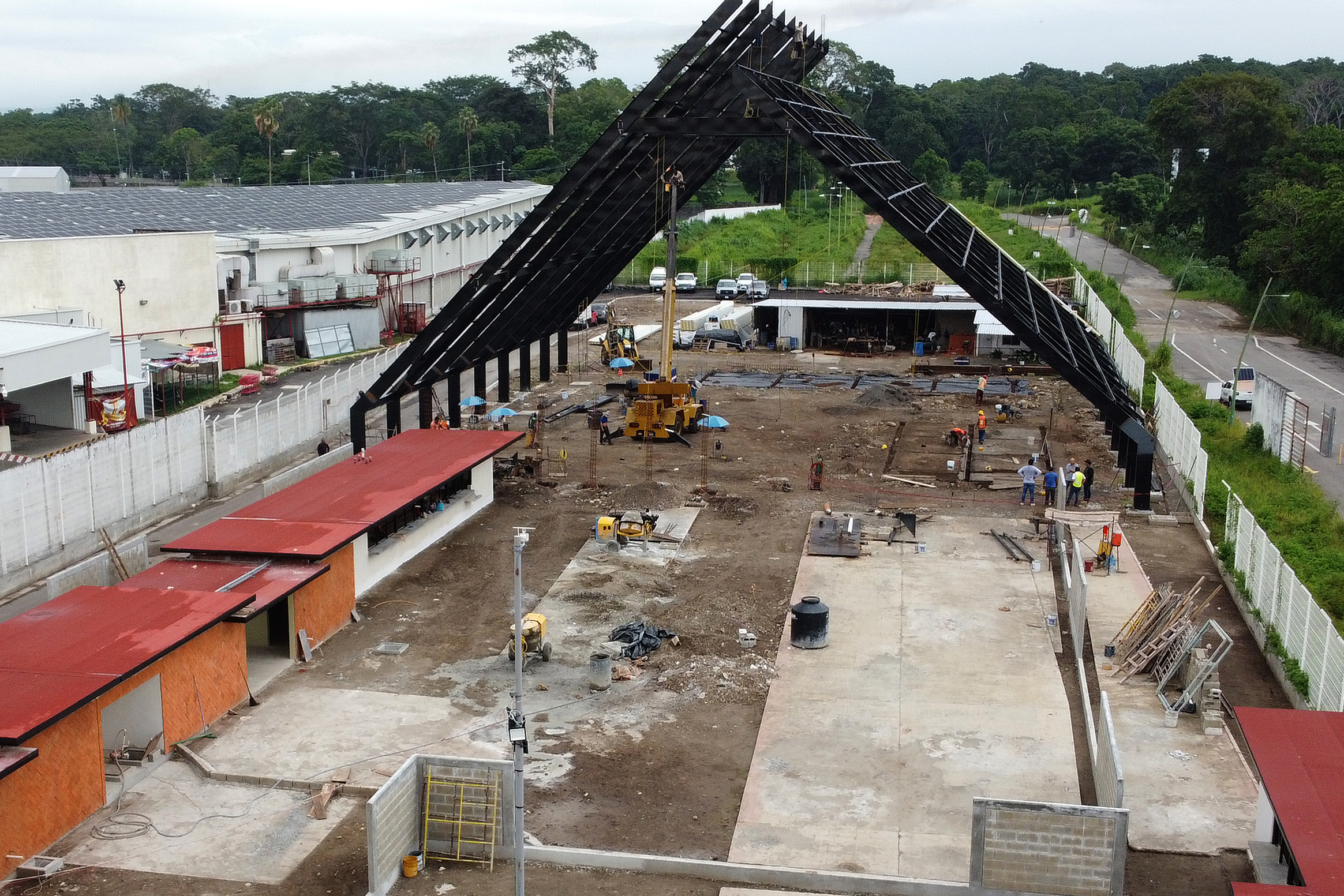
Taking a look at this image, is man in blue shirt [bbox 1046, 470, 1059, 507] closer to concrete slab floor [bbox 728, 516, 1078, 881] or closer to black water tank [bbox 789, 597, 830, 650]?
concrete slab floor [bbox 728, 516, 1078, 881]

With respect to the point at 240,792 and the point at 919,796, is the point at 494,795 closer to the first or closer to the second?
the point at 240,792

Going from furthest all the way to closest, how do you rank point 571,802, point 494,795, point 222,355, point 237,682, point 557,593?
point 222,355
point 557,593
point 237,682
point 571,802
point 494,795

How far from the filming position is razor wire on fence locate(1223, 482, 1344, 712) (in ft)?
71.4

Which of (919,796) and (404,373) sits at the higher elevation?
(404,373)

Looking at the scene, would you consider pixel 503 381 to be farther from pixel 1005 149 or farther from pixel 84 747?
pixel 1005 149

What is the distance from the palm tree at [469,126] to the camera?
155 m

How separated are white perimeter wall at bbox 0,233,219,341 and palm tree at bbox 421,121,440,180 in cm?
10235

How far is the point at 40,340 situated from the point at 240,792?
2585 centimetres

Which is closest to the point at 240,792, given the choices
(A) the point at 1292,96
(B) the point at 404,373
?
(B) the point at 404,373

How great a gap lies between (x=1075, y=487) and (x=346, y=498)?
20.7m

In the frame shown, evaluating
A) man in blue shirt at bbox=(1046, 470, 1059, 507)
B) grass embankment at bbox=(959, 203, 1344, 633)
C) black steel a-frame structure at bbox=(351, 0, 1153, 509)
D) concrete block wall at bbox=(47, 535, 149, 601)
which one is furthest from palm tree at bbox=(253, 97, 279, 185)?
man in blue shirt at bbox=(1046, 470, 1059, 507)

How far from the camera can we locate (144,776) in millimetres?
20844

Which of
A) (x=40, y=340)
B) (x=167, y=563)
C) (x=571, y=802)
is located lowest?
(x=571, y=802)

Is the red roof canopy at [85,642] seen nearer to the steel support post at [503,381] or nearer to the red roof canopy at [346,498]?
the red roof canopy at [346,498]
